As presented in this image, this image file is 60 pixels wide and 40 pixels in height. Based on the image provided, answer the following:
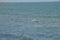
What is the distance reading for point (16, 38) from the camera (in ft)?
44.3

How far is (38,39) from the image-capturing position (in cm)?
1341

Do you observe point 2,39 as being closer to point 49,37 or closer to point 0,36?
point 0,36

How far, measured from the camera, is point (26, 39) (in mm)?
12922

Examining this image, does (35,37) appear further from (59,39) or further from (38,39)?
(59,39)

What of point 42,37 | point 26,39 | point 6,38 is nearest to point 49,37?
point 42,37

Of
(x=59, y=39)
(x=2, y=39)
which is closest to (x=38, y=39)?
(x=59, y=39)

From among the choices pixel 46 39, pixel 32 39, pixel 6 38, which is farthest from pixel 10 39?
pixel 46 39

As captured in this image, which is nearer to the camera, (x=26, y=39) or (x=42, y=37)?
(x=26, y=39)

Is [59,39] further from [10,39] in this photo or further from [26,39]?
[10,39]

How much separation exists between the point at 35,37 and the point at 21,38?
3.53ft

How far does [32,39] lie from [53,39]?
126 centimetres

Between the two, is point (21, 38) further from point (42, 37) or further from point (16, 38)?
point (42, 37)

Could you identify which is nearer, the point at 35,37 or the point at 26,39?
the point at 26,39

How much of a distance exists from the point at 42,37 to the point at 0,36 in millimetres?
2618
